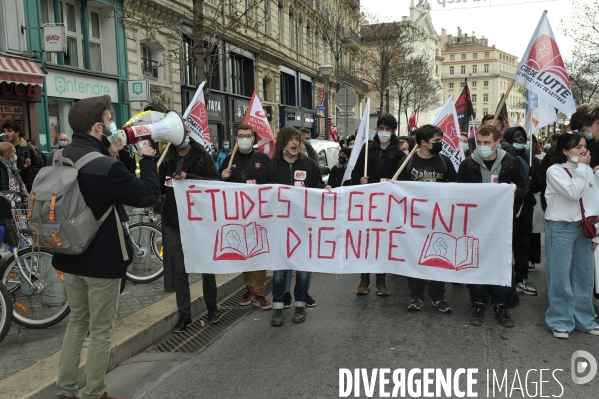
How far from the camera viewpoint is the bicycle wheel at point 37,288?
5000 millimetres

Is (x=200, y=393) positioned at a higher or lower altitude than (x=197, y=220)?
lower

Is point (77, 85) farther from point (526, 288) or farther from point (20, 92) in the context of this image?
point (526, 288)

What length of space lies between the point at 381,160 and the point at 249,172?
1546mm

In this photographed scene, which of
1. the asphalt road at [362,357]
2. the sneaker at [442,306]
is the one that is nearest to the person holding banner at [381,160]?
the asphalt road at [362,357]

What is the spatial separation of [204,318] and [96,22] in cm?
1383

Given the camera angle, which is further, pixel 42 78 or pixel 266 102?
pixel 266 102

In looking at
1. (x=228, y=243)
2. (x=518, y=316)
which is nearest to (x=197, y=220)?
(x=228, y=243)

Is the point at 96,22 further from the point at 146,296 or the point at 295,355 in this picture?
the point at 295,355

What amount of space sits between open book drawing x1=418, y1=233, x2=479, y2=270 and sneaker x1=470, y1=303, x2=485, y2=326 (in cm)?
43

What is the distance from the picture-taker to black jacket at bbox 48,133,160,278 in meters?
3.28

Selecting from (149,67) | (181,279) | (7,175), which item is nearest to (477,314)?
(181,279)

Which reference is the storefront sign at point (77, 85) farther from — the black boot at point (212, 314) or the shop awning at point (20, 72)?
the black boot at point (212, 314)

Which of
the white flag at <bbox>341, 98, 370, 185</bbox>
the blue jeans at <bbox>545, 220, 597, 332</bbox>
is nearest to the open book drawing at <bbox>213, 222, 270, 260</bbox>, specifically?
the white flag at <bbox>341, 98, 370, 185</bbox>

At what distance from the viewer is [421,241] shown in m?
5.25
